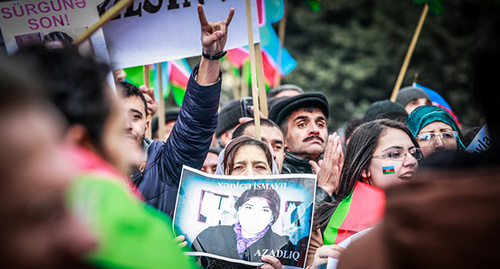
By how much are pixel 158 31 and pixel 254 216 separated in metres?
1.48

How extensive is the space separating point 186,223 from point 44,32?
1.47 meters

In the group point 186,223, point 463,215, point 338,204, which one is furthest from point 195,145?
point 463,215

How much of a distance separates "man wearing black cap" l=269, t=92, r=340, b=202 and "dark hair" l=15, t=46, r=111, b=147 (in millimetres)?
2800

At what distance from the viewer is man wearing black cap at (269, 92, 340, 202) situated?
153 inches

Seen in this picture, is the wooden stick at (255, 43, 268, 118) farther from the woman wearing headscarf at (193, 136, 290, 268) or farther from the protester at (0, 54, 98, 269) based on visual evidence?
the protester at (0, 54, 98, 269)

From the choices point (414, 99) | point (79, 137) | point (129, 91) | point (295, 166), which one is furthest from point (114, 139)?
point (414, 99)

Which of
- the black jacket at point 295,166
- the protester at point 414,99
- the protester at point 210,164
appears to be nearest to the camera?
the black jacket at point 295,166

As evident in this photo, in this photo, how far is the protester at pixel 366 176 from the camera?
2.38 m

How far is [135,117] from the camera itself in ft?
9.80

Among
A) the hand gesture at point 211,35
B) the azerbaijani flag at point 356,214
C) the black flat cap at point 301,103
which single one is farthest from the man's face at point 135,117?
the black flat cap at point 301,103

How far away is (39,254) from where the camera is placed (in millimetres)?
902

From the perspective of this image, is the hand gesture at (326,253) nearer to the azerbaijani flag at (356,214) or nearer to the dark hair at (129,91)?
the azerbaijani flag at (356,214)

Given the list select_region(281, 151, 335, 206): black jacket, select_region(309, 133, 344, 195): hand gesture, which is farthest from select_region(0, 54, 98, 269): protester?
select_region(281, 151, 335, 206): black jacket

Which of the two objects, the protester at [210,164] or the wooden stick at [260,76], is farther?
the protester at [210,164]
